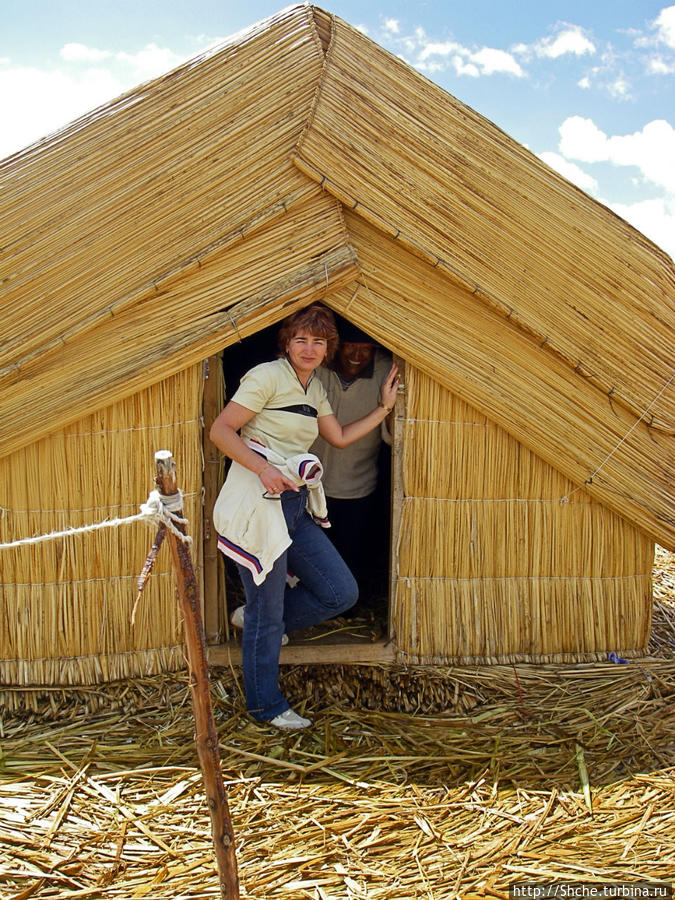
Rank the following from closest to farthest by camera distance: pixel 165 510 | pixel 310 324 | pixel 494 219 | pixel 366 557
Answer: pixel 165 510
pixel 310 324
pixel 494 219
pixel 366 557

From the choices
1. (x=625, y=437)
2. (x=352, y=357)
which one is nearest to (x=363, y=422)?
(x=352, y=357)

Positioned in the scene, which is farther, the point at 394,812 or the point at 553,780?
the point at 553,780

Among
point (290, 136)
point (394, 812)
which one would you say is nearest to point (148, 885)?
point (394, 812)

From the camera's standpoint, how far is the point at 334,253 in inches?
126

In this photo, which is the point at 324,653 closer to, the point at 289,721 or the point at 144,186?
the point at 289,721

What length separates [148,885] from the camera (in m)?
2.33

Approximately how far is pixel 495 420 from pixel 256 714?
5.05 ft

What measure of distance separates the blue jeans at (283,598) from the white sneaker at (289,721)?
0.06 feet

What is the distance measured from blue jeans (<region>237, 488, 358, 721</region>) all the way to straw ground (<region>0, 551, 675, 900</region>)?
0.16 meters

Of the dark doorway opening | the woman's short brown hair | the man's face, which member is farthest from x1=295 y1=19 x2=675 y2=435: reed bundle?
the dark doorway opening

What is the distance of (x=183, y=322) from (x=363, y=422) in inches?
32.8

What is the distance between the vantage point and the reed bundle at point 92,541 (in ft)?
10.5

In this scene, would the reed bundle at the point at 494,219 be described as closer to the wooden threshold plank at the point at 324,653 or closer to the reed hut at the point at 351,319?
the reed hut at the point at 351,319

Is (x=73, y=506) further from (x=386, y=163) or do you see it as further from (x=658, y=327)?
(x=658, y=327)
